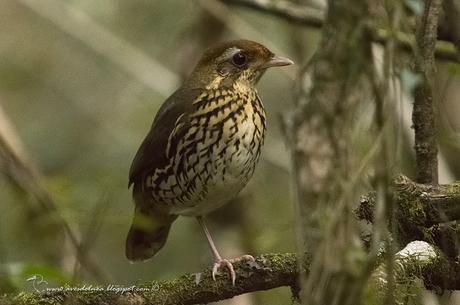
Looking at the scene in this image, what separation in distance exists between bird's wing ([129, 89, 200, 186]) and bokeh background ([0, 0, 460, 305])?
0.64 ft

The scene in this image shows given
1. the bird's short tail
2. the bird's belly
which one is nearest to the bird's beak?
the bird's belly

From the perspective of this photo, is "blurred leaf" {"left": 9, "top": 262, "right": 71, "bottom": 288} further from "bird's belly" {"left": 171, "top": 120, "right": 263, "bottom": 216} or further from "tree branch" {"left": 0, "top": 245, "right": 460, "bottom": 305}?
"bird's belly" {"left": 171, "top": 120, "right": 263, "bottom": 216}

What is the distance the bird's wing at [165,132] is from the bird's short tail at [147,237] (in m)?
0.30

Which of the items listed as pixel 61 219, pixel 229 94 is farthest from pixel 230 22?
pixel 61 219

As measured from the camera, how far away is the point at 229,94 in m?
5.22

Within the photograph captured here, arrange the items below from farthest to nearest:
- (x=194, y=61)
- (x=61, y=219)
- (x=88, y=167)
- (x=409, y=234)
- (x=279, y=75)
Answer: (x=279, y=75), (x=88, y=167), (x=194, y=61), (x=61, y=219), (x=409, y=234)

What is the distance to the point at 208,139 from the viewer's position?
5.06 m

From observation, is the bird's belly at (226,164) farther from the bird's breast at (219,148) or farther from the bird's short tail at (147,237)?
the bird's short tail at (147,237)

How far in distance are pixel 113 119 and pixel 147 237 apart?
2.58 metres

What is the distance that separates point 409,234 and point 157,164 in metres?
1.60

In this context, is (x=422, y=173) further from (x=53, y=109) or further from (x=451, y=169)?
(x=53, y=109)

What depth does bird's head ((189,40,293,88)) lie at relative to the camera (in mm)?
5305

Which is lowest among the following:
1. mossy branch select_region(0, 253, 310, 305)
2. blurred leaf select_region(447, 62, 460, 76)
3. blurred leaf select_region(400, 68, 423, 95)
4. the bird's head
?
mossy branch select_region(0, 253, 310, 305)

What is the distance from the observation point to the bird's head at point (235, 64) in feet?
17.4
